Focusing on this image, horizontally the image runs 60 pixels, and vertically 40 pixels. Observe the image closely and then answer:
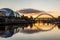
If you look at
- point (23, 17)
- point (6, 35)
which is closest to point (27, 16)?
point (23, 17)

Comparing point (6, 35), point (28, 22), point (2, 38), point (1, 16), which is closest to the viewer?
point (2, 38)

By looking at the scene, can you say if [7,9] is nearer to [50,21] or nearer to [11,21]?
[11,21]

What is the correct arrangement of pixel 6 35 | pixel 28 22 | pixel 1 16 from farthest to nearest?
1. pixel 28 22
2. pixel 1 16
3. pixel 6 35

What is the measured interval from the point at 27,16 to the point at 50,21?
3.28 feet

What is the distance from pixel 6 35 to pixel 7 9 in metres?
2.95

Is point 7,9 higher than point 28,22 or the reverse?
higher

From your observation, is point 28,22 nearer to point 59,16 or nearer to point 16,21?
point 16,21

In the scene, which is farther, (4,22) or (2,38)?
(4,22)

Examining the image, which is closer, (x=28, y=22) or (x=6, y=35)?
(x=6, y=35)

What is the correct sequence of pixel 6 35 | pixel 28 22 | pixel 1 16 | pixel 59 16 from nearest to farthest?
pixel 6 35, pixel 59 16, pixel 1 16, pixel 28 22

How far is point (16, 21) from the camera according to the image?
331 inches

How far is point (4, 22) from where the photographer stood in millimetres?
8102

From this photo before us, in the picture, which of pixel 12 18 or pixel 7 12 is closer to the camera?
pixel 12 18

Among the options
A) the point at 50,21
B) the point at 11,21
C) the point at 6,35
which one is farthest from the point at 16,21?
the point at 6,35
